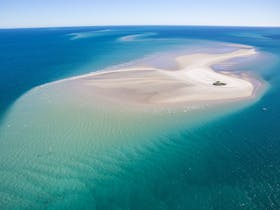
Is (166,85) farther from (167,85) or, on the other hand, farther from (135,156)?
(135,156)

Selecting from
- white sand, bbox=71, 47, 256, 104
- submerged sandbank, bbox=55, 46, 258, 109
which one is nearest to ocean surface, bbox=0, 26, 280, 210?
submerged sandbank, bbox=55, 46, 258, 109

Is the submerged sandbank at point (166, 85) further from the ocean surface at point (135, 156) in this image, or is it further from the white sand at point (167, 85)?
the ocean surface at point (135, 156)

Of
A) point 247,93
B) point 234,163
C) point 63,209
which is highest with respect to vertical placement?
point 247,93

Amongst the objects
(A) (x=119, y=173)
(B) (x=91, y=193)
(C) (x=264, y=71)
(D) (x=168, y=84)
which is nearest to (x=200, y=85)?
(D) (x=168, y=84)

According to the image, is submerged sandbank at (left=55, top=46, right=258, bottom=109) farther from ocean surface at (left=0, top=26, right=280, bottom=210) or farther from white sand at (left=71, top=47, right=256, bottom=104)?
ocean surface at (left=0, top=26, right=280, bottom=210)

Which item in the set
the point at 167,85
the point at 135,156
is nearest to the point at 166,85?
the point at 167,85

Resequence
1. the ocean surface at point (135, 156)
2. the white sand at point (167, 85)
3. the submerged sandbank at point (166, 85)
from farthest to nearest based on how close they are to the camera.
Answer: the white sand at point (167, 85) → the submerged sandbank at point (166, 85) → the ocean surface at point (135, 156)

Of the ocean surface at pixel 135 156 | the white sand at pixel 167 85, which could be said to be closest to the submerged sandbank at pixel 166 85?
the white sand at pixel 167 85

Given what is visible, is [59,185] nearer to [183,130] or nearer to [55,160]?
[55,160]

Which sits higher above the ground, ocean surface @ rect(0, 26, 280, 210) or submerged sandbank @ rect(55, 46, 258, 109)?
submerged sandbank @ rect(55, 46, 258, 109)
